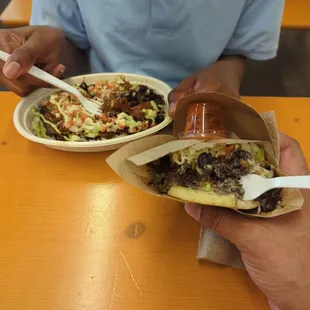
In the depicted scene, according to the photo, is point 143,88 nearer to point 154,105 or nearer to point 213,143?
point 154,105

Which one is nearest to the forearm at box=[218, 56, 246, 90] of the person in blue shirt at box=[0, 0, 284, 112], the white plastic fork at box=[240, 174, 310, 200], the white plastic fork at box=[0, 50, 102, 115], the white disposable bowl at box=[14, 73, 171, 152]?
the person in blue shirt at box=[0, 0, 284, 112]

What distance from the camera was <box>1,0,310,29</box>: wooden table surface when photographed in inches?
56.9

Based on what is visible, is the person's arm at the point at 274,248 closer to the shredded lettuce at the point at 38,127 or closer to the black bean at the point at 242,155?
the black bean at the point at 242,155

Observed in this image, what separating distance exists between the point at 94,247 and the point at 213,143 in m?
0.31

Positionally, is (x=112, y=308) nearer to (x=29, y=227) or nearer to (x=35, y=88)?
(x=29, y=227)

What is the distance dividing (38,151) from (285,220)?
0.62 m

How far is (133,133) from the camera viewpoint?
964mm

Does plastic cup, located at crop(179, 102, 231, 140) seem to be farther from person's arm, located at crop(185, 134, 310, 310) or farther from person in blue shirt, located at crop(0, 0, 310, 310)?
person in blue shirt, located at crop(0, 0, 310, 310)

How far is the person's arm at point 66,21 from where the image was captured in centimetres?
124

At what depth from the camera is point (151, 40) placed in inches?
47.7

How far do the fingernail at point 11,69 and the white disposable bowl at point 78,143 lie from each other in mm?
101

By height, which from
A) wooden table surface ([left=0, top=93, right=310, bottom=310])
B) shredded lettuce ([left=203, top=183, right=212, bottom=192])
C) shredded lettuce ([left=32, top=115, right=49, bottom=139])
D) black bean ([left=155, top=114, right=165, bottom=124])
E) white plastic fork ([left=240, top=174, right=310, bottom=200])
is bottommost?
wooden table surface ([left=0, top=93, right=310, bottom=310])

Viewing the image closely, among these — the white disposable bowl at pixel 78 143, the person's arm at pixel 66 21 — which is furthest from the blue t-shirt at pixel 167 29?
the white disposable bowl at pixel 78 143

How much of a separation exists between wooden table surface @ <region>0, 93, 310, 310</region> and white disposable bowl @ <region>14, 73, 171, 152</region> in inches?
2.0
